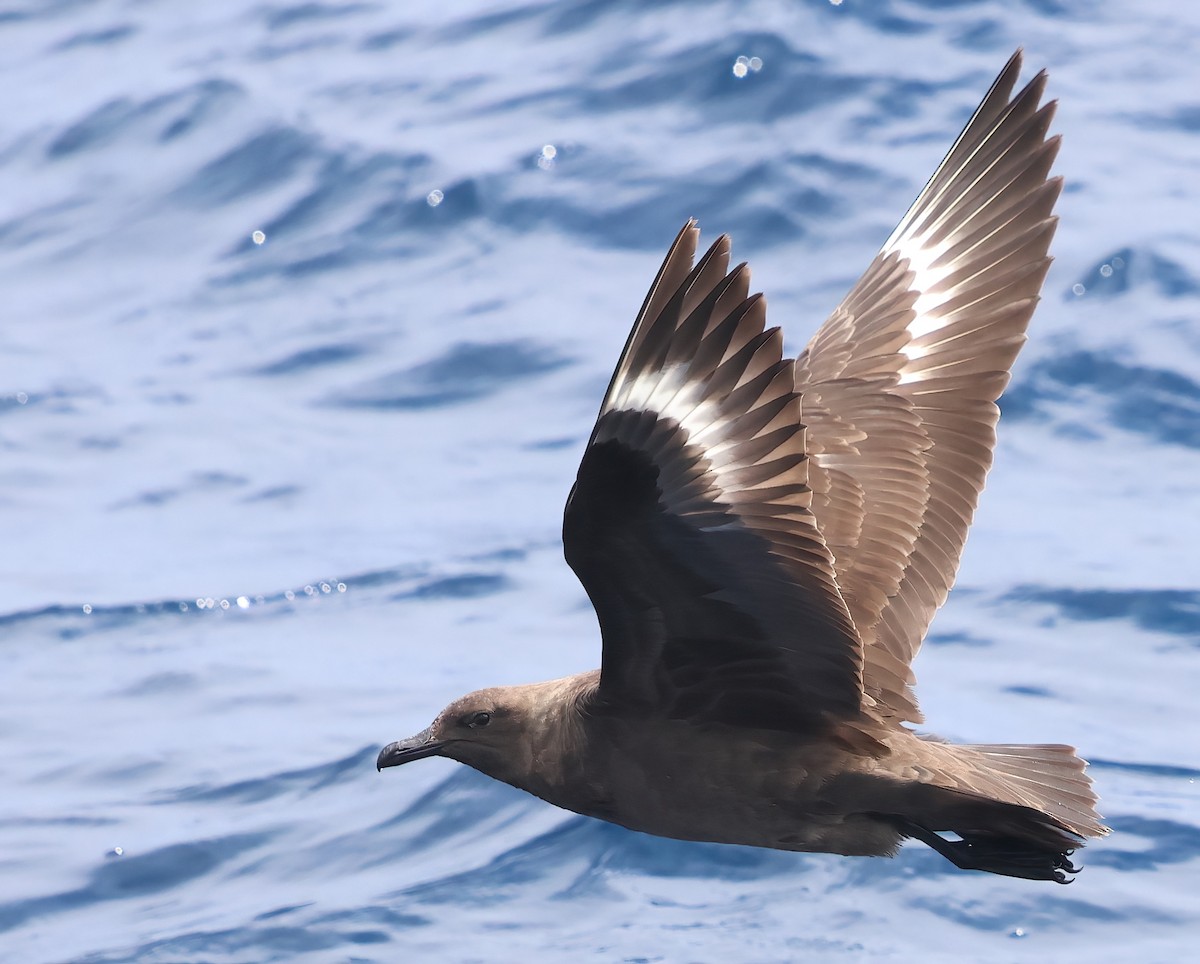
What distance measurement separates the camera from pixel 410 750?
19.6ft

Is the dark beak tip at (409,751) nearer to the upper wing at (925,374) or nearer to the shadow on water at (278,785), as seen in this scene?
the upper wing at (925,374)

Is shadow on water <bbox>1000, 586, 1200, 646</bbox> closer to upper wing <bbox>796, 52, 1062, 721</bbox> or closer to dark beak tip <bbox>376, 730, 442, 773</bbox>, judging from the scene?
upper wing <bbox>796, 52, 1062, 721</bbox>

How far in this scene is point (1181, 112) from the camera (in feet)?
38.3

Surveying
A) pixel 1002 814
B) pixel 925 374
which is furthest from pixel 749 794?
pixel 925 374

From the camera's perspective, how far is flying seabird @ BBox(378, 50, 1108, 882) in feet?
15.6

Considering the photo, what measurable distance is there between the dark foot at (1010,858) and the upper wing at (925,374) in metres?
0.47

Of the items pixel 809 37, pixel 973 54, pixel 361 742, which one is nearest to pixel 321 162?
pixel 809 37

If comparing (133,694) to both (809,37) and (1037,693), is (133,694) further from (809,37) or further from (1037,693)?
(809,37)

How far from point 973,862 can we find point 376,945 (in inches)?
103

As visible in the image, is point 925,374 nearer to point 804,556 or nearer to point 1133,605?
point 804,556

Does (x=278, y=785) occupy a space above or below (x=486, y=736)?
below

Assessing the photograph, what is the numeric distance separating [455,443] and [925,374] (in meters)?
4.55

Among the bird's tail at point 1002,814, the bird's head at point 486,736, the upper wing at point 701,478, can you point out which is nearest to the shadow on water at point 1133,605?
the bird's tail at point 1002,814

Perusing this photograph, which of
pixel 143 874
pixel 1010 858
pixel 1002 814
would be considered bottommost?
pixel 143 874
